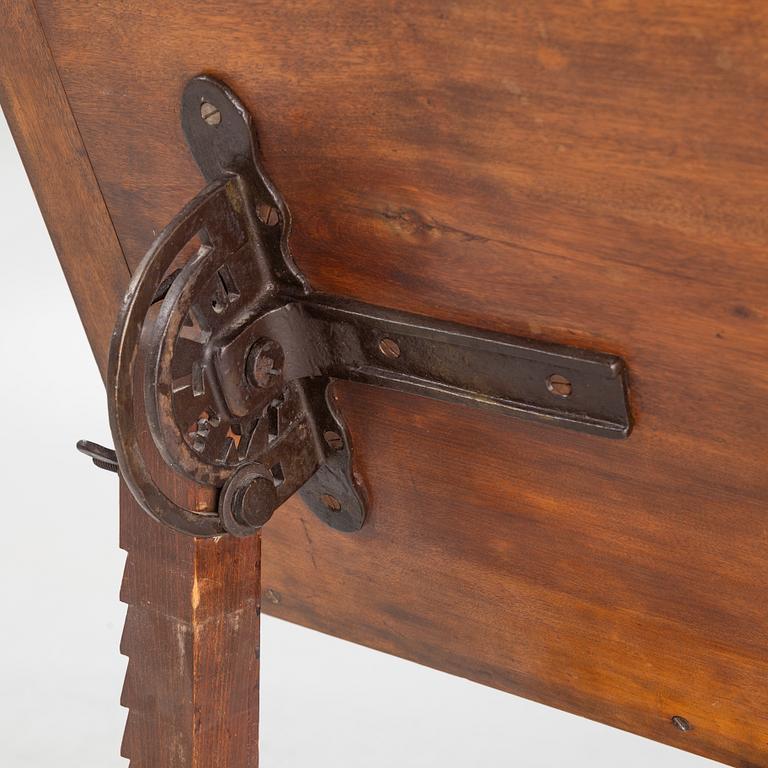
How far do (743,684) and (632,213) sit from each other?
1.38ft

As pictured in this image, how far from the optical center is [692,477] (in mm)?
953

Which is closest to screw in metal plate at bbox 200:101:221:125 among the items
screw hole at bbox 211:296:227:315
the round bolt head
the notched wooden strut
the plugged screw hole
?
the notched wooden strut

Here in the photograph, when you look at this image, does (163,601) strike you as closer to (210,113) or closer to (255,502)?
(255,502)

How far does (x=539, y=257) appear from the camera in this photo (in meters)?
0.90

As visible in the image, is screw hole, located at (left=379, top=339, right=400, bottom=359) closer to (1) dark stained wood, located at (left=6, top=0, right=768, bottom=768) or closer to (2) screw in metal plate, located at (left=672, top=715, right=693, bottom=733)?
(1) dark stained wood, located at (left=6, top=0, right=768, bottom=768)

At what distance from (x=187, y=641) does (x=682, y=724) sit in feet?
1.32

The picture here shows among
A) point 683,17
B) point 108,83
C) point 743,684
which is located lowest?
point 743,684

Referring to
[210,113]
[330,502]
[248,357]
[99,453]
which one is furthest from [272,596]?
[210,113]

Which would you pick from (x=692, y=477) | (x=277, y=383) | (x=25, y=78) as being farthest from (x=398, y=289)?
(x=25, y=78)

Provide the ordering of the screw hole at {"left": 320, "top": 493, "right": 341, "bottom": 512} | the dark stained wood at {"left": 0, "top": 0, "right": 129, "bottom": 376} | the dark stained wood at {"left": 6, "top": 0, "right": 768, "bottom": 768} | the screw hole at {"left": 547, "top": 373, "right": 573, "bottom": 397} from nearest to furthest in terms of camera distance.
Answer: the dark stained wood at {"left": 6, "top": 0, "right": 768, "bottom": 768}
the screw hole at {"left": 547, "top": 373, "right": 573, "bottom": 397}
the dark stained wood at {"left": 0, "top": 0, "right": 129, "bottom": 376}
the screw hole at {"left": 320, "top": 493, "right": 341, "bottom": 512}

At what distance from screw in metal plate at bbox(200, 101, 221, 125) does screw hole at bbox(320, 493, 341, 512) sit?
0.36 metres

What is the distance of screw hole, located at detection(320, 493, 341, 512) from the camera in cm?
119

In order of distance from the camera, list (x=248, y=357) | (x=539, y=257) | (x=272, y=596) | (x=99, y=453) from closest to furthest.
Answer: (x=539, y=257)
(x=248, y=357)
(x=99, y=453)
(x=272, y=596)

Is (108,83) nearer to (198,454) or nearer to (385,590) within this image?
(198,454)
